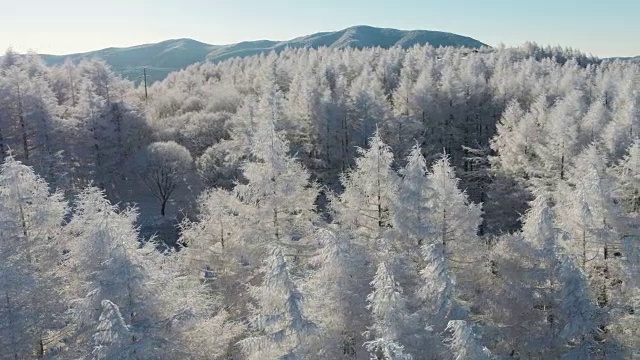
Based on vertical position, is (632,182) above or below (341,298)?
above

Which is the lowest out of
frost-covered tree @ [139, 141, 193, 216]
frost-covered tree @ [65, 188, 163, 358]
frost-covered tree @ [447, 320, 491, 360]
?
frost-covered tree @ [139, 141, 193, 216]

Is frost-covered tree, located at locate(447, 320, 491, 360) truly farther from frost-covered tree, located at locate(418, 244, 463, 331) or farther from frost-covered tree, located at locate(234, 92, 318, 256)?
frost-covered tree, located at locate(234, 92, 318, 256)

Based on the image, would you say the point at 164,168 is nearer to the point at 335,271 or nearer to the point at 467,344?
the point at 335,271

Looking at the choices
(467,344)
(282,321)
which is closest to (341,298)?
(282,321)

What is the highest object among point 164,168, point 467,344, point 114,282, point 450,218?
point 450,218

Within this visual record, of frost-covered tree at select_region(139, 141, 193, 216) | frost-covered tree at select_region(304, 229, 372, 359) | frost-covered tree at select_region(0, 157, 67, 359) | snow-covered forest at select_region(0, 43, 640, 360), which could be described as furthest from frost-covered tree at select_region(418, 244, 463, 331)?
frost-covered tree at select_region(139, 141, 193, 216)

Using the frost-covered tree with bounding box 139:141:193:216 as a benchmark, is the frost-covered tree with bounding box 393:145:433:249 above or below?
above

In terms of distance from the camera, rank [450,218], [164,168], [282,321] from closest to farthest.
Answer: [282,321], [450,218], [164,168]

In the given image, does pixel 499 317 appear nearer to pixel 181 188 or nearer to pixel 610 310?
pixel 610 310
